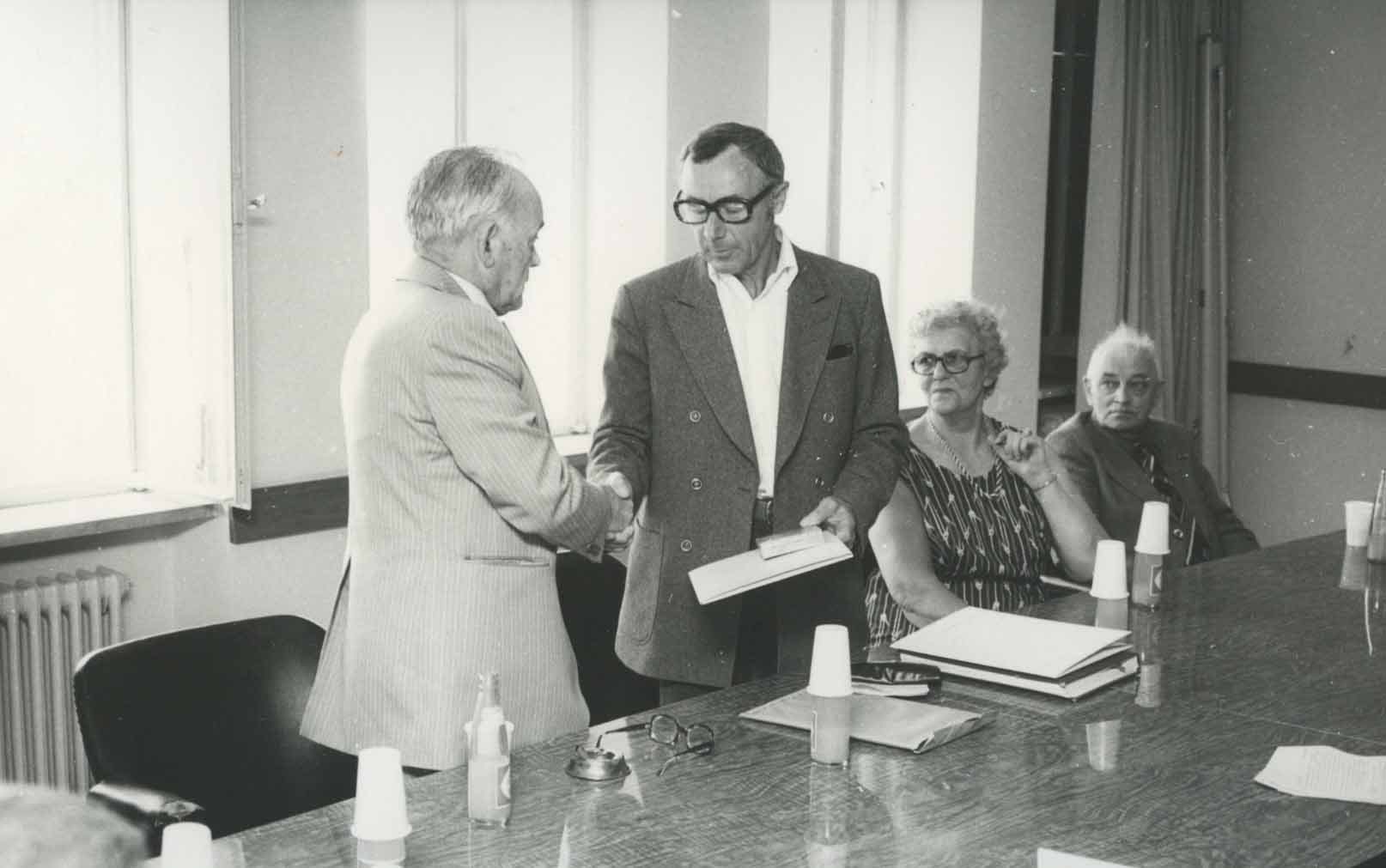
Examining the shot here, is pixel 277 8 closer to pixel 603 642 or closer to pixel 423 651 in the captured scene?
pixel 603 642

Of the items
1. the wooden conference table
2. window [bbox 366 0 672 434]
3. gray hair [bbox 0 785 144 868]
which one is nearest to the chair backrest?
the wooden conference table

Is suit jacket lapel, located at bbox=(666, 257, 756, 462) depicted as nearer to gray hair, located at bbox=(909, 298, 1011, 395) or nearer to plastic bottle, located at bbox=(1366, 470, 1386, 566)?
gray hair, located at bbox=(909, 298, 1011, 395)

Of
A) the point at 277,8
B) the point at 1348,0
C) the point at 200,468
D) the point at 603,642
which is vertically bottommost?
the point at 603,642

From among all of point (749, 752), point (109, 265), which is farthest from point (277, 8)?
point (749, 752)

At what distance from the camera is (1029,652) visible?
8.91 ft

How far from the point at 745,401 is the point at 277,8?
1.46 m

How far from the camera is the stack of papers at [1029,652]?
260cm

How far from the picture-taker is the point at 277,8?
363cm

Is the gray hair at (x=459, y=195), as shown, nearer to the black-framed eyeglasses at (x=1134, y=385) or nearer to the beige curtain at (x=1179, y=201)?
the black-framed eyeglasses at (x=1134, y=385)

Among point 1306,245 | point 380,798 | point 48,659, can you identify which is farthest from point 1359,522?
point 1306,245

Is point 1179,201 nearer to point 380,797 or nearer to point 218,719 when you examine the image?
point 218,719

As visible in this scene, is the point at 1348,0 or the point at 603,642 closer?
the point at 603,642

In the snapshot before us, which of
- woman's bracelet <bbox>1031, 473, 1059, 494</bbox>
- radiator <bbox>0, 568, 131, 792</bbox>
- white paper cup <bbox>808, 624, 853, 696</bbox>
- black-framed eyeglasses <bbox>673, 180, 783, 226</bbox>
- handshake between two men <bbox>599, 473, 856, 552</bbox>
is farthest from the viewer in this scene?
woman's bracelet <bbox>1031, 473, 1059, 494</bbox>

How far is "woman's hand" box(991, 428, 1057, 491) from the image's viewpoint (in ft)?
11.8
